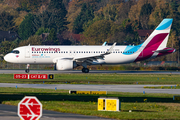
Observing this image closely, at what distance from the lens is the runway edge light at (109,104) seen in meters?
17.9

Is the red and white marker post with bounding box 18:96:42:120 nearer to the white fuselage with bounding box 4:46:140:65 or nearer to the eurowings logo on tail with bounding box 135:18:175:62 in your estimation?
the white fuselage with bounding box 4:46:140:65

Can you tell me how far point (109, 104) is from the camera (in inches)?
715

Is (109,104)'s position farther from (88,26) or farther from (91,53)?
(88,26)

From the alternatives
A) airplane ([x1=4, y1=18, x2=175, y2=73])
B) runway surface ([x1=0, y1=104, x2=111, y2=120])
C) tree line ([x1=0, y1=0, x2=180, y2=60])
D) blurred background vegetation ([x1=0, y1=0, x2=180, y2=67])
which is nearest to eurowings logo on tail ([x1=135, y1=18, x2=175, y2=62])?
airplane ([x1=4, y1=18, x2=175, y2=73])

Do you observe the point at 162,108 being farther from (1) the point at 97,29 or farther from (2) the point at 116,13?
(2) the point at 116,13

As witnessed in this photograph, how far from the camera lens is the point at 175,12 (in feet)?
498

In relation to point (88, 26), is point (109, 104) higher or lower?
lower

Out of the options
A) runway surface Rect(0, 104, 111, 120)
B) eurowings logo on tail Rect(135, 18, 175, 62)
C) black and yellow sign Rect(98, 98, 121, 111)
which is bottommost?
runway surface Rect(0, 104, 111, 120)

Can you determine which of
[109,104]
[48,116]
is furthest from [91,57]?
[48,116]

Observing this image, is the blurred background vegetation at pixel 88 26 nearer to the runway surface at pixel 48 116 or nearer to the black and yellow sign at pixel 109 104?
the runway surface at pixel 48 116

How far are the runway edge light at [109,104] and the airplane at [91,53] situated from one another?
31.8 meters

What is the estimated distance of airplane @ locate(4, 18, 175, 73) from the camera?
51.6 meters

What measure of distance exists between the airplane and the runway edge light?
31828 mm

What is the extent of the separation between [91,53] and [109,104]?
112 feet
